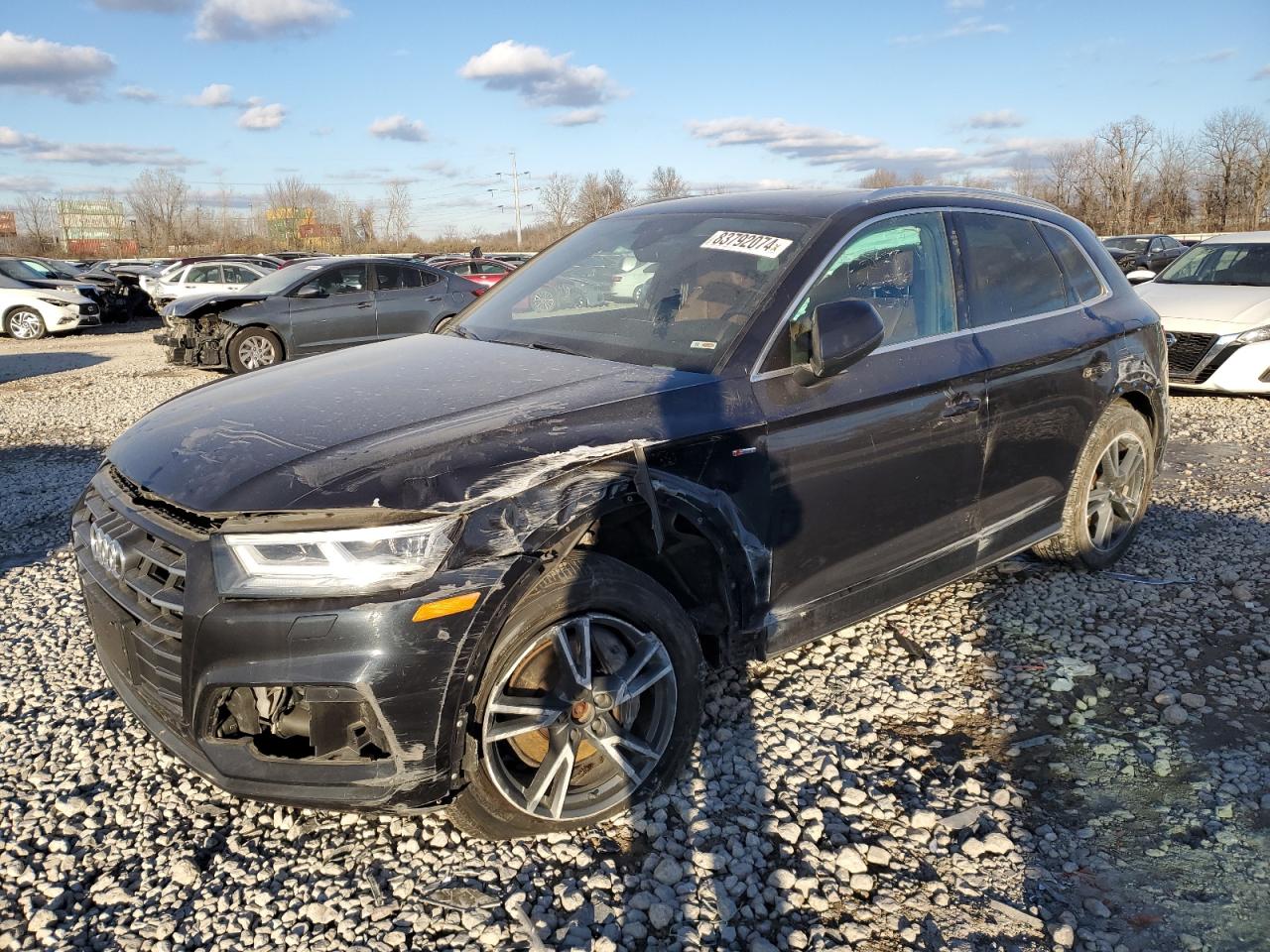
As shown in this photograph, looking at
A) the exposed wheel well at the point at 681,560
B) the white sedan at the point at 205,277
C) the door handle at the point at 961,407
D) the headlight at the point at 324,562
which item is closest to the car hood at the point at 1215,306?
the door handle at the point at 961,407

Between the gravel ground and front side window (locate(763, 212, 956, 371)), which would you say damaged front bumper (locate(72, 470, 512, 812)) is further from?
front side window (locate(763, 212, 956, 371))

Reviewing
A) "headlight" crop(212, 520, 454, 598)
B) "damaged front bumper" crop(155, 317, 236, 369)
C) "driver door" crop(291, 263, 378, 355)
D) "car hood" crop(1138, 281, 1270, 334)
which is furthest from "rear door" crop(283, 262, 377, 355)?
"headlight" crop(212, 520, 454, 598)

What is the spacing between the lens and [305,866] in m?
2.59

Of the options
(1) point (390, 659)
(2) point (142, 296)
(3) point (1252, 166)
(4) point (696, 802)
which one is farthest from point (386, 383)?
(3) point (1252, 166)

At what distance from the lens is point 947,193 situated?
3926 millimetres

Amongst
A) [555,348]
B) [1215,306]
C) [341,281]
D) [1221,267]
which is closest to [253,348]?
[341,281]

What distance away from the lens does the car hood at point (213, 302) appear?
40.2 ft

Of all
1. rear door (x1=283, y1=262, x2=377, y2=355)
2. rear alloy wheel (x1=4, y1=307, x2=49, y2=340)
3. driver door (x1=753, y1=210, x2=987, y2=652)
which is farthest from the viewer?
rear alloy wheel (x1=4, y1=307, x2=49, y2=340)

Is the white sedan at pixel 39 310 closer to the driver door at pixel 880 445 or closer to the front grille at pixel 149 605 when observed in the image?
the front grille at pixel 149 605

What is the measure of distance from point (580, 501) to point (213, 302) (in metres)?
11.4

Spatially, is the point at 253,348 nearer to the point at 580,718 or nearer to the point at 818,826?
the point at 580,718

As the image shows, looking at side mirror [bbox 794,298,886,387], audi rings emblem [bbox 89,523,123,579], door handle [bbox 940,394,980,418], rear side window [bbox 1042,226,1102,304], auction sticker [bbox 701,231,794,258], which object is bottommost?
audi rings emblem [bbox 89,523,123,579]

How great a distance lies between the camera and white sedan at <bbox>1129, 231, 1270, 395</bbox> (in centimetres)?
893

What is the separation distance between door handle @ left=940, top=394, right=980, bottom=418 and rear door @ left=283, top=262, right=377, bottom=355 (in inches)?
402
